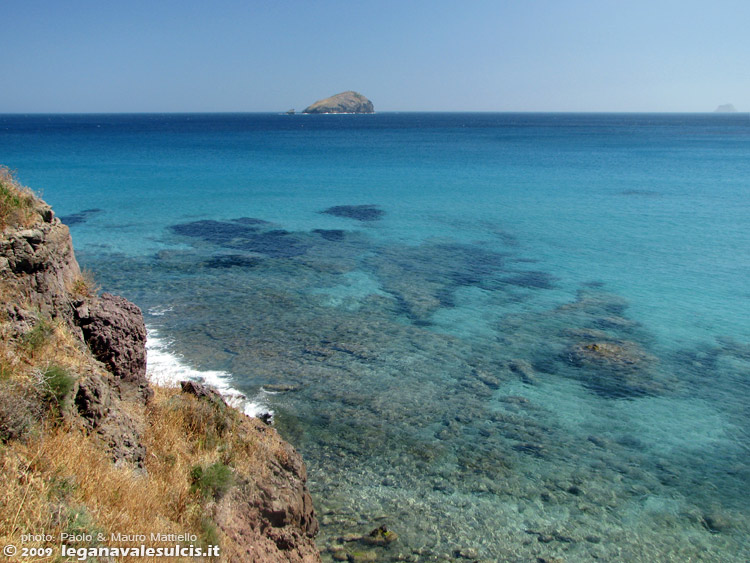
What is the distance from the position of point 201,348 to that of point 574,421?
12152mm

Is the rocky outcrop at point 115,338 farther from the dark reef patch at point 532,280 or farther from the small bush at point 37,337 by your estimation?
the dark reef patch at point 532,280

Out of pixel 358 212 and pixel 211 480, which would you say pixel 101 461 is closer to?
pixel 211 480

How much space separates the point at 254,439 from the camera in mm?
9883

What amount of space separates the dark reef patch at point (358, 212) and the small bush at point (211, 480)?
108 feet

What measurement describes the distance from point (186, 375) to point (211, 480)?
9.04 m

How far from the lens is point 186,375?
55.0 ft

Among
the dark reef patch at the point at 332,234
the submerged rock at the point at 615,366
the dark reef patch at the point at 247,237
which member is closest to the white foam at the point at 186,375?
the submerged rock at the point at 615,366

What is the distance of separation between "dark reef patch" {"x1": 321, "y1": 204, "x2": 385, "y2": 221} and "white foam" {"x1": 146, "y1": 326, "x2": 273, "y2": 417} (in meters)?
23.9

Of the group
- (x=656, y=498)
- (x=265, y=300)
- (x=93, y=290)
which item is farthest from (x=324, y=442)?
(x=265, y=300)

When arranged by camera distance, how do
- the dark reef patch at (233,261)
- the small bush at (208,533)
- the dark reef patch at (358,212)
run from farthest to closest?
1. the dark reef patch at (358,212)
2. the dark reef patch at (233,261)
3. the small bush at (208,533)

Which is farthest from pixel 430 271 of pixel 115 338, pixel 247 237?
pixel 115 338

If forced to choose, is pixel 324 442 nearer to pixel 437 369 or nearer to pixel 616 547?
pixel 437 369

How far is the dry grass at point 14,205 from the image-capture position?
9117mm

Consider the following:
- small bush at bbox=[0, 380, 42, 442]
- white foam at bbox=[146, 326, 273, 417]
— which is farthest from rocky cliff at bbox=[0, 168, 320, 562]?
white foam at bbox=[146, 326, 273, 417]
